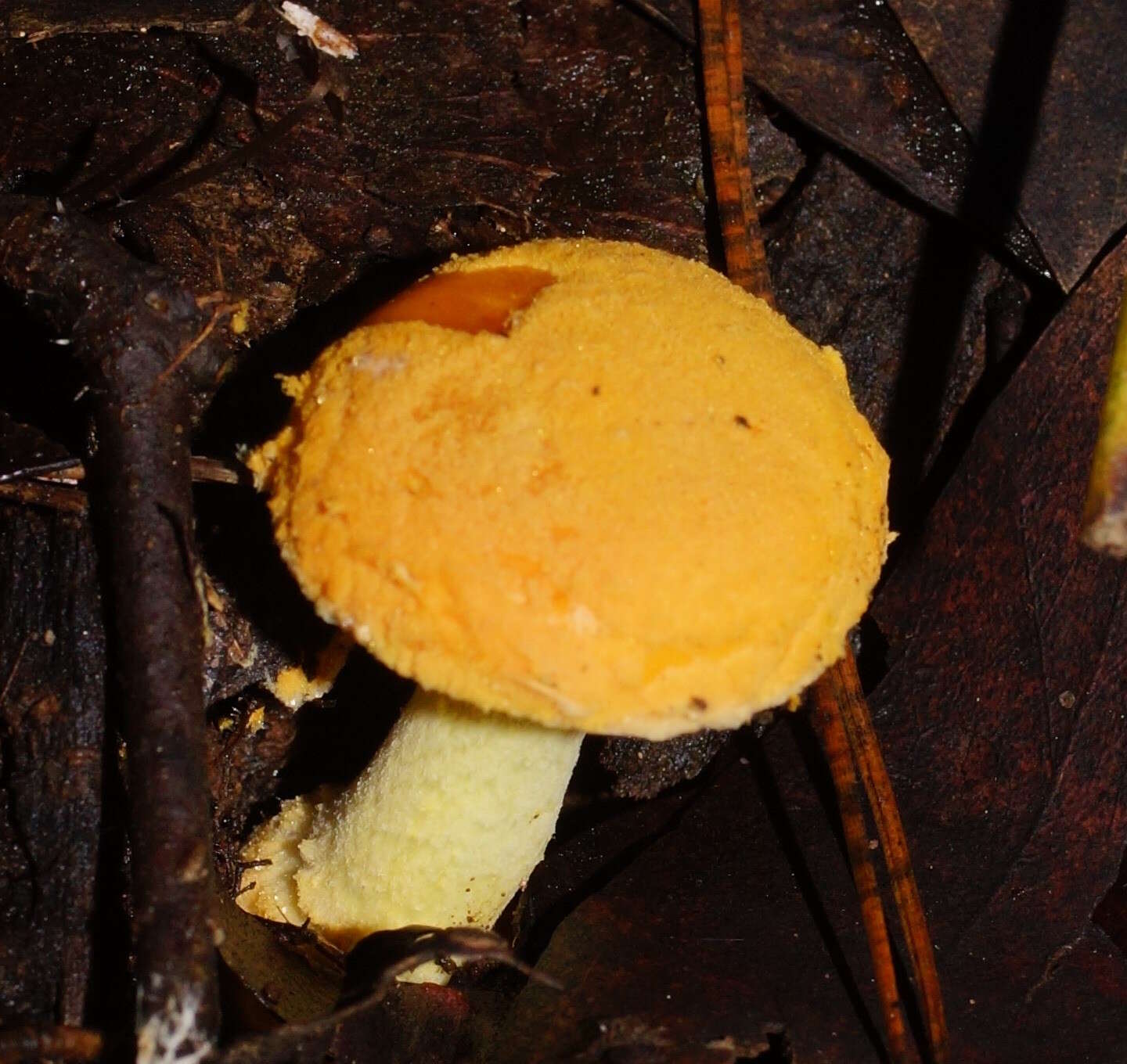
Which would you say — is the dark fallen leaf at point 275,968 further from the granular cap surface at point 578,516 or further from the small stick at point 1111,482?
the small stick at point 1111,482

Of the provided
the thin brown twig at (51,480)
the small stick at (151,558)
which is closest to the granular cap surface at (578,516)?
the small stick at (151,558)

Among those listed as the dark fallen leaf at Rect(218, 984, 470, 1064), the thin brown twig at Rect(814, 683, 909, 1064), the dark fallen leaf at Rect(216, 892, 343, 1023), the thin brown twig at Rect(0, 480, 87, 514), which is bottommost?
the dark fallen leaf at Rect(216, 892, 343, 1023)

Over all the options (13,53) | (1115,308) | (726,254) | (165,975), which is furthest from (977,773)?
(13,53)

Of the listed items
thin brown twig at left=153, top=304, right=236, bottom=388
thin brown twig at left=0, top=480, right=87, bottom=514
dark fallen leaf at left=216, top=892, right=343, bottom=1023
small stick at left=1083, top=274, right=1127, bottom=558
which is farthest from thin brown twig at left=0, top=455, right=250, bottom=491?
small stick at left=1083, top=274, right=1127, bottom=558

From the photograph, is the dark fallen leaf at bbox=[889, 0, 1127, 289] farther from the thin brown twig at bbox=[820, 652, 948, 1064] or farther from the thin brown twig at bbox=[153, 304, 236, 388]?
the thin brown twig at bbox=[153, 304, 236, 388]

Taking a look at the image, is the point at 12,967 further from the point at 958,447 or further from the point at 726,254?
the point at 958,447

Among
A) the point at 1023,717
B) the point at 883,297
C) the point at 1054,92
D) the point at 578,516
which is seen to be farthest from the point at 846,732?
the point at 1054,92

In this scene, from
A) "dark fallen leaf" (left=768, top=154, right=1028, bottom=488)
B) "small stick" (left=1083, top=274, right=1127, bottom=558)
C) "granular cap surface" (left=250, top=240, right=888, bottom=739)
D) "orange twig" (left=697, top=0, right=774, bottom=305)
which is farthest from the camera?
"dark fallen leaf" (left=768, top=154, right=1028, bottom=488)
